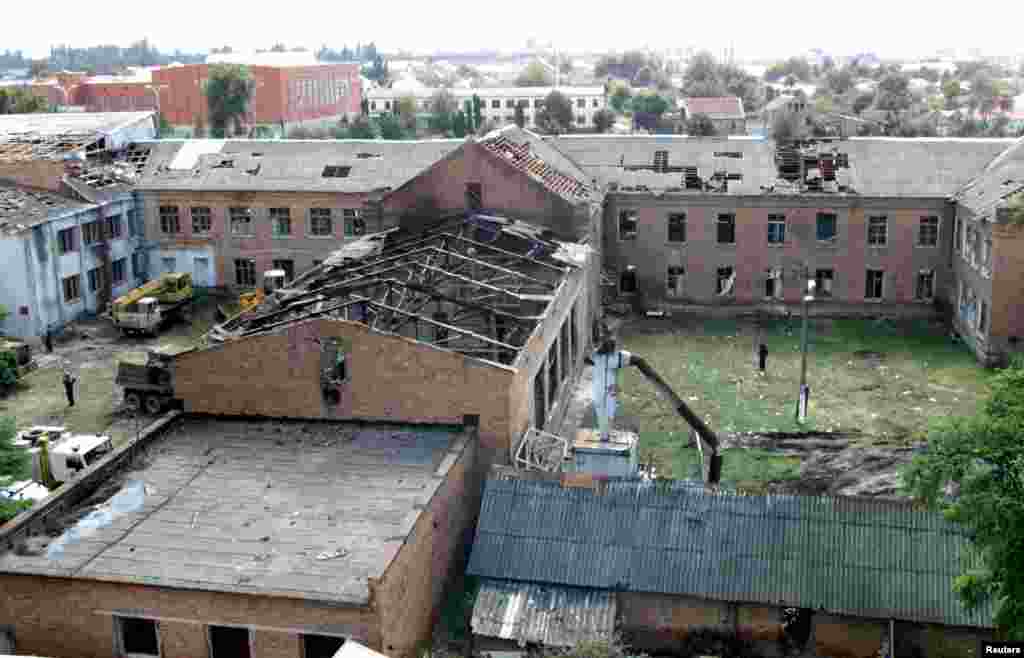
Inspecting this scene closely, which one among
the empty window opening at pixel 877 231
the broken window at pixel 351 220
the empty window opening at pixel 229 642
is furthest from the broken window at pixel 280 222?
the empty window opening at pixel 229 642

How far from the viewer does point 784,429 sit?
1273 inches

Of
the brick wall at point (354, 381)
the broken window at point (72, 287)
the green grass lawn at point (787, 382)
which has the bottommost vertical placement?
the green grass lawn at point (787, 382)

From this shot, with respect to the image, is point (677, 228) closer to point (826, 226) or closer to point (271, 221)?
point (826, 226)

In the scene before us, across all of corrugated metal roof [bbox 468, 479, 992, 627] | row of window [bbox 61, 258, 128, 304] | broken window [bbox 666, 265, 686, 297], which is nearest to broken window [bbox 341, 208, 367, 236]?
row of window [bbox 61, 258, 128, 304]

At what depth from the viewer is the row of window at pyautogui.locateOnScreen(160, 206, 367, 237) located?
47.6m

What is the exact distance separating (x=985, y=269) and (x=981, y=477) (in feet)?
82.3

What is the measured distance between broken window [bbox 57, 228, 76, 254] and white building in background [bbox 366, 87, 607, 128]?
86.5m

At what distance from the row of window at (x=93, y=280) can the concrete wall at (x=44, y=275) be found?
0.51 ft

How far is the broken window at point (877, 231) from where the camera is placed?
4400cm

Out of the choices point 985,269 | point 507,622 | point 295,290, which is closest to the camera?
point 507,622

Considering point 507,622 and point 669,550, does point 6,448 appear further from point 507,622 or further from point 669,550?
point 669,550

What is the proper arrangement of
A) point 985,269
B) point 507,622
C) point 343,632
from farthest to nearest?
point 985,269, point 507,622, point 343,632

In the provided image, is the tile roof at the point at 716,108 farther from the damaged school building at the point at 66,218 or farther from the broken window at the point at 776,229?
the damaged school building at the point at 66,218

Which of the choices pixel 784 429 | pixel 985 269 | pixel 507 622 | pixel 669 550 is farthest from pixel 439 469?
pixel 985 269
